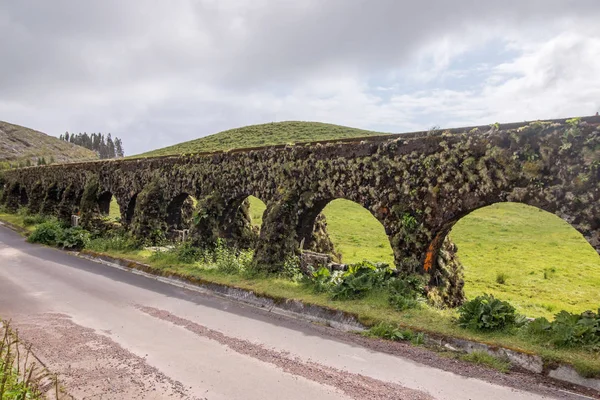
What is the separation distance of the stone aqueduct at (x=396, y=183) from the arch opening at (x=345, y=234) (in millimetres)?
132

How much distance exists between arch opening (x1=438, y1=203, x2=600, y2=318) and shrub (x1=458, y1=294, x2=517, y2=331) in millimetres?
2889

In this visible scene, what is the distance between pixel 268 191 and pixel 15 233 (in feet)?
64.0

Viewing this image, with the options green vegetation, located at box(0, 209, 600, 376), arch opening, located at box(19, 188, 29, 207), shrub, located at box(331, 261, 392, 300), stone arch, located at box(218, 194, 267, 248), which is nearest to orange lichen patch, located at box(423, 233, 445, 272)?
green vegetation, located at box(0, 209, 600, 376)

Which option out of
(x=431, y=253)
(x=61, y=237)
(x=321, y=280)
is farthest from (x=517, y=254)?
(x=61, y=237)

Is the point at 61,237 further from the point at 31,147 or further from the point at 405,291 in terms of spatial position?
the point at 31,147

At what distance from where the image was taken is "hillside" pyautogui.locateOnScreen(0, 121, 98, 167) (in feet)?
322

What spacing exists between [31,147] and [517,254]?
118600 millimetres

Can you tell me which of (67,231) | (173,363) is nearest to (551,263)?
(173,363)

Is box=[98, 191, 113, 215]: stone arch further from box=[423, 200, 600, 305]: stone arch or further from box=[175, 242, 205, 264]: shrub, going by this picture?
box=[423, 200, 600, 305]: stone arch

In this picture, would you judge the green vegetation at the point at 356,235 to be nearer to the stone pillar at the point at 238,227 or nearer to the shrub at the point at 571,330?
the stone pillar at the point at 238,227

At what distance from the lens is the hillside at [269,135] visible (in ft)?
224

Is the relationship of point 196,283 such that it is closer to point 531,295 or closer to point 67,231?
point 531,295

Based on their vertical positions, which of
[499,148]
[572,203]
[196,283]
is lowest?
[196,283]

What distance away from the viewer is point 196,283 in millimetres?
11906
